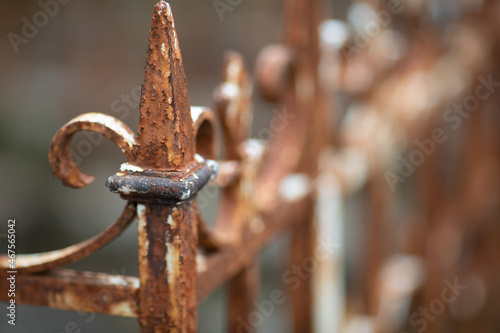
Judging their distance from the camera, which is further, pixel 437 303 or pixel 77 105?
pixel 77 105

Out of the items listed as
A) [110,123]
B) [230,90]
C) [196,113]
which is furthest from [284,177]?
[110,123]

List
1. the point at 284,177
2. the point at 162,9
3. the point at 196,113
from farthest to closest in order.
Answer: the point at 284,177
the point at 196,113
the point at 162,9

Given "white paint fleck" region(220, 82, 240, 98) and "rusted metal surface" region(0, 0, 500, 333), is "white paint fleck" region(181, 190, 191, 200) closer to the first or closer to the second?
"rusted metal surface" region(0, 0, 500, 333)

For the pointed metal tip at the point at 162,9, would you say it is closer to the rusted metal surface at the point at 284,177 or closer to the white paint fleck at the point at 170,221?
the rusted metal surface at the point at 284,177

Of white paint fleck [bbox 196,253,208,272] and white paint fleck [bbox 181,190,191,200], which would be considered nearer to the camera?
white paint fleck [bbox 181,190,191,200]

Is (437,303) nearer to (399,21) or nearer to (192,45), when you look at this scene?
(399,21)

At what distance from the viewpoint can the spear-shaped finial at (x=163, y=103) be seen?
71 cm

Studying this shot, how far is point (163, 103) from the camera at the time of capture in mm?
723

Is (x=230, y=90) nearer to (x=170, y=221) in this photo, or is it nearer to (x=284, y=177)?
(x=170, y=221)

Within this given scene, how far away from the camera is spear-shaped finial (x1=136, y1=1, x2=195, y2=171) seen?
2.33 feet

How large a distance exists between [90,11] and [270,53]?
4.19 metres

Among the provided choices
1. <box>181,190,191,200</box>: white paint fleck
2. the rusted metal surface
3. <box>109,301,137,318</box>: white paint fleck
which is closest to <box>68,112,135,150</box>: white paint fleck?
the rusted metal surface

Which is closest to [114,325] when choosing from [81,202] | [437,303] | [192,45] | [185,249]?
[81,202]

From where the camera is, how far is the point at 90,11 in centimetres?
507
